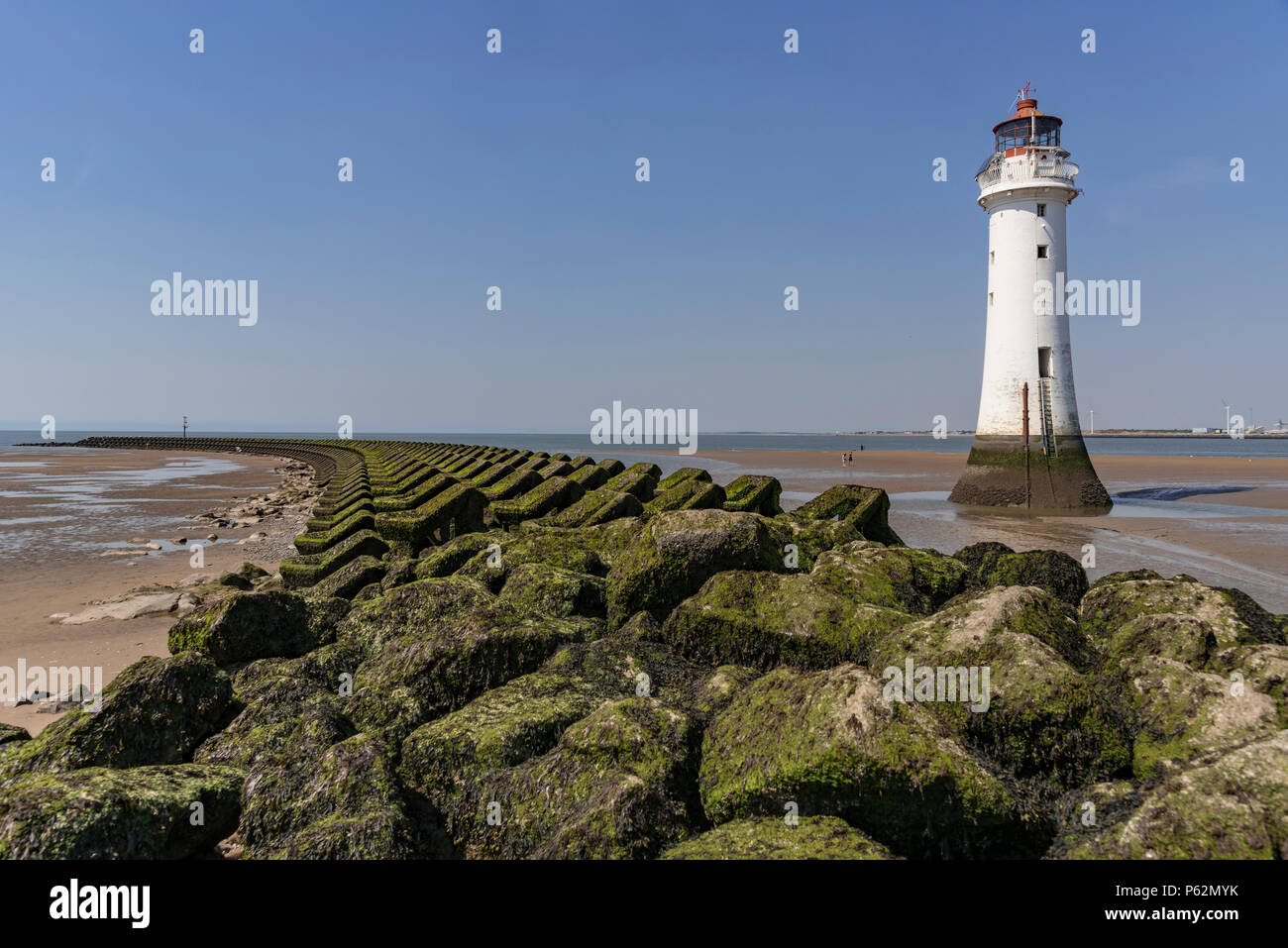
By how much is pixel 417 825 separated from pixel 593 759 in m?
0.89

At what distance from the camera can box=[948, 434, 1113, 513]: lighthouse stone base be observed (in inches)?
831

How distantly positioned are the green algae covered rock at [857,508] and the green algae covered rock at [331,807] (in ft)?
21.6

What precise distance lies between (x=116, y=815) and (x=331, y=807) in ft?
2.75

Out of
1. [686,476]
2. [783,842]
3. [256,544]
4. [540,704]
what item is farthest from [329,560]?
[256,544]

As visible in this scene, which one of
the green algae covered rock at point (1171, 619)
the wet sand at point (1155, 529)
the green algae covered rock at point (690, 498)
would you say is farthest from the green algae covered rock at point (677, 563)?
the wet sand at point (1155, 529)

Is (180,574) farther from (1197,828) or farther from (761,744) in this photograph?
(1197,828)

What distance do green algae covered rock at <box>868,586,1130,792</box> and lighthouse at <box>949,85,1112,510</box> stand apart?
1943 centimetres

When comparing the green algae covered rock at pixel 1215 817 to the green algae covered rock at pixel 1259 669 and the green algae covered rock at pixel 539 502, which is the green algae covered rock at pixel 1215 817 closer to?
the green algae covered rock at pixel 1259 669

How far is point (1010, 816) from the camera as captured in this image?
294 cm

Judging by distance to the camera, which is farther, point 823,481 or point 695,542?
point 823,481

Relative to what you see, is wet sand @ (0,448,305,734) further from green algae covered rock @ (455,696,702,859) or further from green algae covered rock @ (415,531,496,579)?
green algae covered rock @ (455,696,702,859)

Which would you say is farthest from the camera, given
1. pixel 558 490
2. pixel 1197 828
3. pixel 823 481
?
pixel 823 481

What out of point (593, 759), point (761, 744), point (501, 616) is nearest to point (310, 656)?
point (501, 616)

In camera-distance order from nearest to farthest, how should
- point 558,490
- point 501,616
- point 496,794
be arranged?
point 496,794, point 501,616, point 558,490
